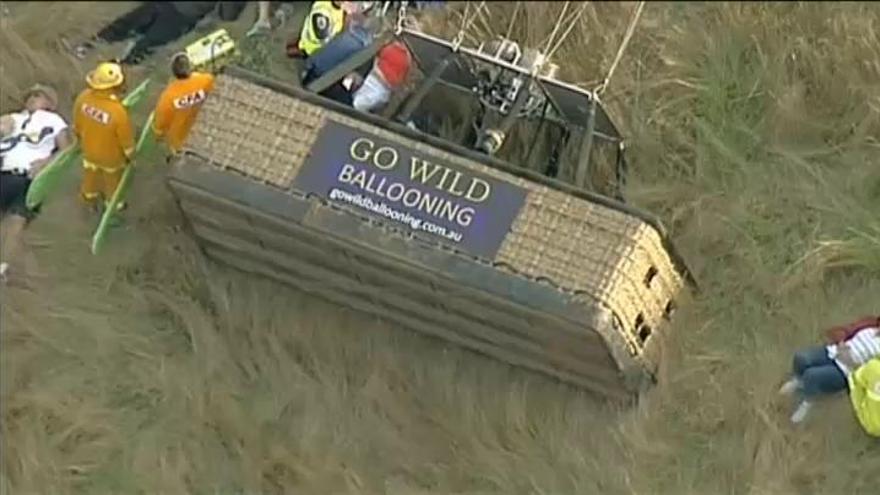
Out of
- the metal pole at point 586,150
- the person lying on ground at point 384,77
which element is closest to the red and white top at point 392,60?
the person lying on ground at point 384,77

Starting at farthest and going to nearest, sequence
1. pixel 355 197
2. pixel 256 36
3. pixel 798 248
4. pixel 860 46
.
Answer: pixel 256 36 → pixel 860 46 → pixel 798 248 → pixel 355 197

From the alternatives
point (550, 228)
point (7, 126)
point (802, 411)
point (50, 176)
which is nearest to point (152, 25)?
point (7, 126)

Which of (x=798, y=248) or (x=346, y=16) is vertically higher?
(x=798, y=248)

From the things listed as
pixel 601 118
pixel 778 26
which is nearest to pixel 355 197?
pixel 601 118

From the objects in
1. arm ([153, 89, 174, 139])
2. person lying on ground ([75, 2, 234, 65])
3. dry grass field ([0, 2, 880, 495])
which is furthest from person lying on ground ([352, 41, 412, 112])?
person lying on ground ([75, 2, 234, 65])

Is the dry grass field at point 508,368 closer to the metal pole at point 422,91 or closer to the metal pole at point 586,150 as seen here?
the metal pole at point 586,150

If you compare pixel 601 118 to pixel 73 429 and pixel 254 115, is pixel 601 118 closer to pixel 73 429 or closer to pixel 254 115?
pixel 254 115
